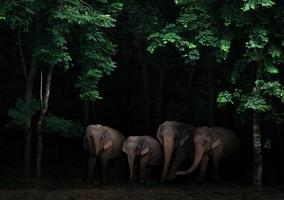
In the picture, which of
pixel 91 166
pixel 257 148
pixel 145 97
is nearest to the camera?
pixel 257 148

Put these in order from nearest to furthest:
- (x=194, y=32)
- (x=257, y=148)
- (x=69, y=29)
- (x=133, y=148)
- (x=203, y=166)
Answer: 1. (x=257, y=148)
2. (x=69, y=29)
3. (x=194, y=32)
4. (x=133, y=148)
5. (x=203, y=166)

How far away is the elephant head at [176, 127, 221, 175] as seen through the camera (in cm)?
2233

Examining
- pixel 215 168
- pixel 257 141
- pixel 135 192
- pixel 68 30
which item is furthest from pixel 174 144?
pixel 68 30

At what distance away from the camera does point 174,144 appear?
22688 millimetres

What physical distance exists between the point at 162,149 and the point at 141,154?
125cm

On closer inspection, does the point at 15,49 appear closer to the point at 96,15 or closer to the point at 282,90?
the point at 96,15

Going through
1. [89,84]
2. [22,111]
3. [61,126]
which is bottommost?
[61,126]

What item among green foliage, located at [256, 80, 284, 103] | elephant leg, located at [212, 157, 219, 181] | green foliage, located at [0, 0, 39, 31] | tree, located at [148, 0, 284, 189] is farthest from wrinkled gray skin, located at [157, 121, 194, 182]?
green foliage, located at [0, 0, 39, 31]

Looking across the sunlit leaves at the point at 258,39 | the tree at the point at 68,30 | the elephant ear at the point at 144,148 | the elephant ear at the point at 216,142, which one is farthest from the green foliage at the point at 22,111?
the sunlit leaves at the point at 258,39

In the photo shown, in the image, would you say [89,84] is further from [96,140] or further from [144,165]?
[144,165]

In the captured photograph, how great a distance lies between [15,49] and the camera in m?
24.3

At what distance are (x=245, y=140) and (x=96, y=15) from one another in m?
14.5

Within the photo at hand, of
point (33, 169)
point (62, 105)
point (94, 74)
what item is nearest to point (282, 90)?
point (94, 74)

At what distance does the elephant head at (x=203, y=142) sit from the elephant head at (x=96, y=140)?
3508 millimetres
